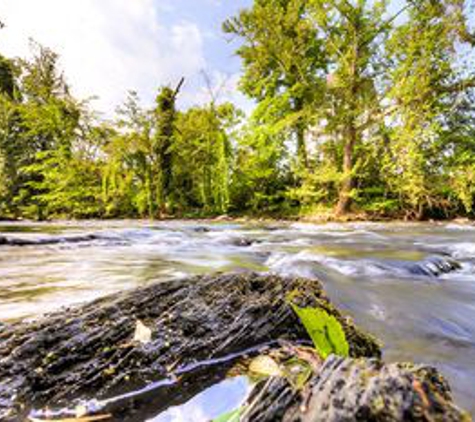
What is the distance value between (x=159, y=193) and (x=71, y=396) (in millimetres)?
14728

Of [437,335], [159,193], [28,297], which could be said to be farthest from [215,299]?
[159,193]

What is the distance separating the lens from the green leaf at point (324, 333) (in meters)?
0.94

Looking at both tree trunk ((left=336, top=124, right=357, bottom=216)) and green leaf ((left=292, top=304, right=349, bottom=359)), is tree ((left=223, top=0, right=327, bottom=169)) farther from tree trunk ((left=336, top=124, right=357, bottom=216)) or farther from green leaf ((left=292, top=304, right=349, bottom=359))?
green leaf ((left=292, top=304, right=349, bottom=359))

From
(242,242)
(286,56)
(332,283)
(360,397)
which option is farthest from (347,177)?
(360,397)

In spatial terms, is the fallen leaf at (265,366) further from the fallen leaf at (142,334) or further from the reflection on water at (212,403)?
the fallen leaf at (142,334)

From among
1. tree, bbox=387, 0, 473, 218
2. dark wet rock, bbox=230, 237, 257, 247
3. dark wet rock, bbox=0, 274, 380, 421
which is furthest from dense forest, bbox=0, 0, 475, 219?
dark wet rock, bbox=0, 274, 380, 421

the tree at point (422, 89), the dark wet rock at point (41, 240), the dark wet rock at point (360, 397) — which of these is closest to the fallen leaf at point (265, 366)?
the dark wet rock at point (360, 397)

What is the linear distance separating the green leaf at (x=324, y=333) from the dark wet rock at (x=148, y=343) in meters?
0.18

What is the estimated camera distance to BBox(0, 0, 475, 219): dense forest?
10758mm

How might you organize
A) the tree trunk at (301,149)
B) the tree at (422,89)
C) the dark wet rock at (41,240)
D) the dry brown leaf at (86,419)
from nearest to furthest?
the dry brown leaf at (86,419)
the dark wet rock at (41,240)
the tree at (422,89)
the tree trunk at (301,149)

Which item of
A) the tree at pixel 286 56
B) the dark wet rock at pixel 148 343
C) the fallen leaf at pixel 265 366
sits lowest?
the fallen leaf at pixel 265 366

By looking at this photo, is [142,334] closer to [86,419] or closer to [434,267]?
[86,419]

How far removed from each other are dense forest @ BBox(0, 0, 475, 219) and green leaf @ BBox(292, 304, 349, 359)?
36.4 ft

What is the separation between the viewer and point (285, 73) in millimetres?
14203
